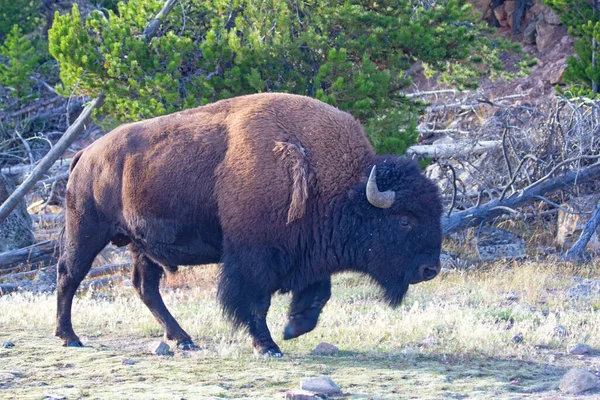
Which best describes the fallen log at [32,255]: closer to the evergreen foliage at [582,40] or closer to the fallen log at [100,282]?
the fallen log at [100,282]

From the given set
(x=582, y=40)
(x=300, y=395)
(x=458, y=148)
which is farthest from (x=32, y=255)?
(x=582, y=40)

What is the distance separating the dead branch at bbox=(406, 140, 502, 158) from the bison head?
7.32 metres

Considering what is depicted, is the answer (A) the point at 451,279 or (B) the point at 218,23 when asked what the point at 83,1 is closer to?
(B) the point at 218,23

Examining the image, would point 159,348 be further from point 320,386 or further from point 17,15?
point 17,15

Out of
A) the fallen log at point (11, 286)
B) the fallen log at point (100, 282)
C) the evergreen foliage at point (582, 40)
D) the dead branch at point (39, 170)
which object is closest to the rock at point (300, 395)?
the fallen log at point (100, 282)

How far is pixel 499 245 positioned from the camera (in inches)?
494

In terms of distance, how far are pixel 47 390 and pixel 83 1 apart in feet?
56.2

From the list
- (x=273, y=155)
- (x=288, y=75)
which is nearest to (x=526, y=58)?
(x=288, y=75)

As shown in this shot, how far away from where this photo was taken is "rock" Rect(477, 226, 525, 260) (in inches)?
488

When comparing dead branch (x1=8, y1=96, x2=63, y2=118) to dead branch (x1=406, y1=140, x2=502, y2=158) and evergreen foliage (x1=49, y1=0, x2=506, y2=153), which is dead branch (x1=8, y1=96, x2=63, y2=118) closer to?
evergreen foliage (x1=49, y1=0, x2=506, y2=153)

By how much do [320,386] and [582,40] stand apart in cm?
1281

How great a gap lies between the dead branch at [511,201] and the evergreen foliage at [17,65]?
9411 mm

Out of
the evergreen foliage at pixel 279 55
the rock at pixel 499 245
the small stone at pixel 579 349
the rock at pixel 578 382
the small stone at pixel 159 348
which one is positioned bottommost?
the rock at pixel 499 245

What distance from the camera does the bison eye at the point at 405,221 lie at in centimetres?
614
